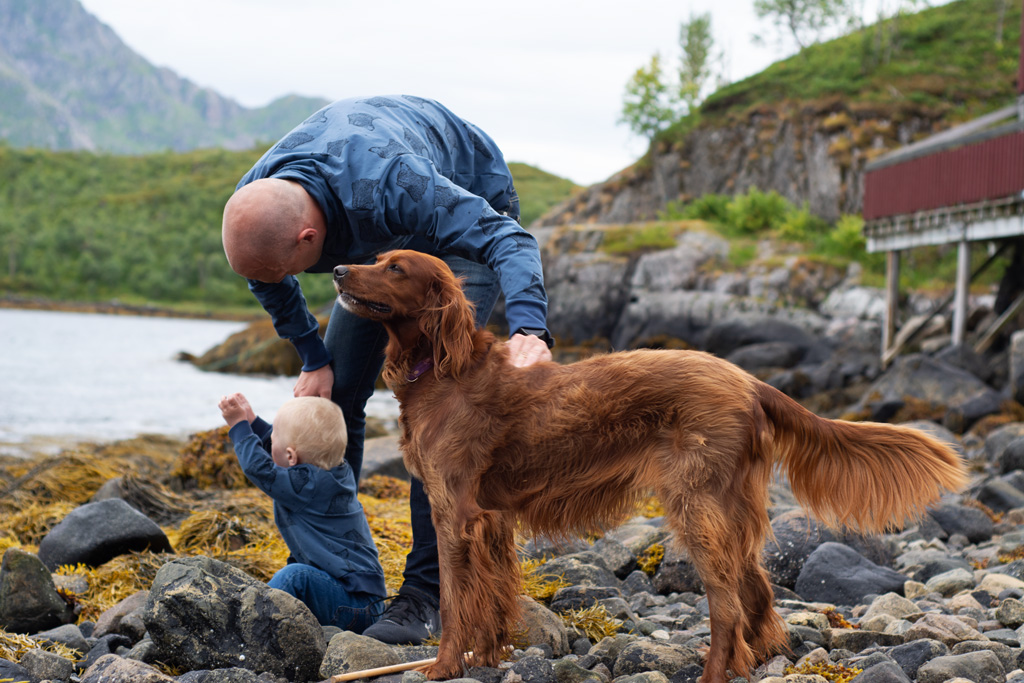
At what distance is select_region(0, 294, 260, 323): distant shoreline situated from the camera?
73.6 metres

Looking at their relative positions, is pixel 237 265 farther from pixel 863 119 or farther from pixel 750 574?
pixel 863 119

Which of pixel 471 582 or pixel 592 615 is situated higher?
pixel 471 582

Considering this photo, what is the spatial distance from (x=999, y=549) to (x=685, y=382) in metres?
4.01

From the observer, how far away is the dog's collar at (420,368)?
3486mm

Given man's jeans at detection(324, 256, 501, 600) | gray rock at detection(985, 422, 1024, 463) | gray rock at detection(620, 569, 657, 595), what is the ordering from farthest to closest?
1. gray rock at detection(985, 422, 1024, 463)
2. gray rock at detection(620, 569, 657, 595)
3. man's jeans at detection(324, 256, 501, 600)

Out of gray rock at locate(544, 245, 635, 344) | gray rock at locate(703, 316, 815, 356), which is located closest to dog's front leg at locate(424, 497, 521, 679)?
gray rock at locate(703, 316, 815, 356)

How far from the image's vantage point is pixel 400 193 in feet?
12.0

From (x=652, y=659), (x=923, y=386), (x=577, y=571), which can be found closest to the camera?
(x=652, y=659)

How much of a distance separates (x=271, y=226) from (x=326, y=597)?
1.85m

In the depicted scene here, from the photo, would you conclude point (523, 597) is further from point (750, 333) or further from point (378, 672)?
point (750, 333)

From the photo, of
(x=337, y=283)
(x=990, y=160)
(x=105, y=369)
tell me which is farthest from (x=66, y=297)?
(x=337, y=283)

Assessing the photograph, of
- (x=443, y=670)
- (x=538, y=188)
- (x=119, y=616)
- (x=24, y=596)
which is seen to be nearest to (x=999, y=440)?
(x=443, y=670)

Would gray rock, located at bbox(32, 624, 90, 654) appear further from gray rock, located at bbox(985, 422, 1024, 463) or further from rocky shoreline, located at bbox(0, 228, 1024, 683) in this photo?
gray rock, located at bbox(985, 422, 1024, 463)

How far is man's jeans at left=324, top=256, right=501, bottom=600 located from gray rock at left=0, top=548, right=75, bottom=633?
1.70 m
